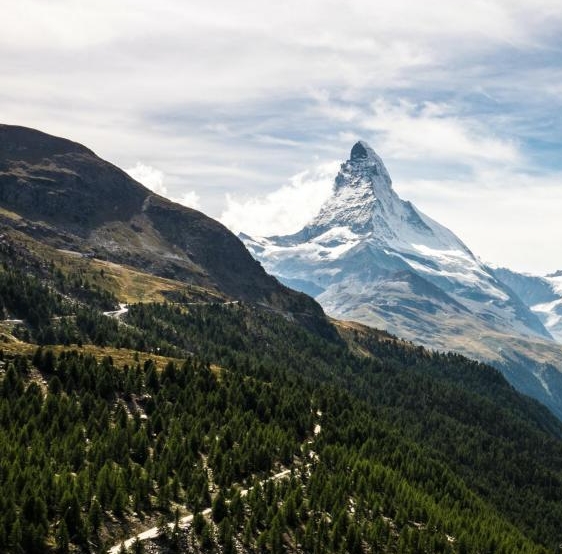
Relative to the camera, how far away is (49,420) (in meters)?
Result: 117

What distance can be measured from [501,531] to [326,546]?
70.5m

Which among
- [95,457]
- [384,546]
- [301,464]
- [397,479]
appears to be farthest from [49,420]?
[397,479]

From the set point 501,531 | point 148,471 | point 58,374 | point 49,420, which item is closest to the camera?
point 148,471

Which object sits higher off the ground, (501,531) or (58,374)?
(58,374)

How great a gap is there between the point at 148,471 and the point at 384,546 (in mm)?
38336

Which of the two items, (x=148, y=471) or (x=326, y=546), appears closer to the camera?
(x=326, y=546)

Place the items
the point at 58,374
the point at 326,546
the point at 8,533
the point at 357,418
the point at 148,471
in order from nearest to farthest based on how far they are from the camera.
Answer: the point at 8,533
the point at 326,546
the point at 148,471
the point at 58,374
the point at 357,418

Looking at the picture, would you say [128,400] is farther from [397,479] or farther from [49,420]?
[397,479]

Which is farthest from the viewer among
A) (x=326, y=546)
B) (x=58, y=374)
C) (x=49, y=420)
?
(x=58, y=374)

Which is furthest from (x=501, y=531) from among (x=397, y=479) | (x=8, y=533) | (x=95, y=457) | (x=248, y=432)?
(x=8, y=533)

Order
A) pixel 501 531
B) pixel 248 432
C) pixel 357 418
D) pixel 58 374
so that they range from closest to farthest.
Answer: pixel 248 432, pixel 58 374, pixel 501 531, pixel 357 418

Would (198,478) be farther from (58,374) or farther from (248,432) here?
(58,374)

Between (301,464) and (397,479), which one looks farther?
(397,479)

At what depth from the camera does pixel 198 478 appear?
4065 inches
